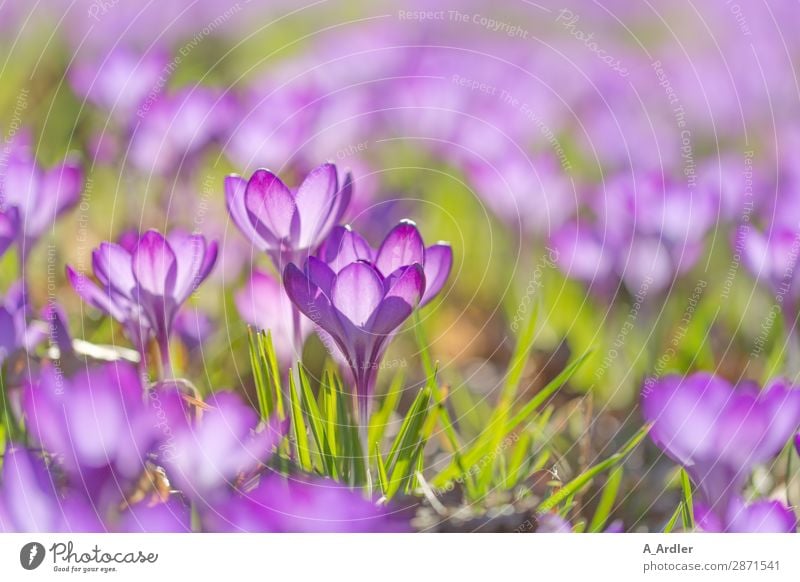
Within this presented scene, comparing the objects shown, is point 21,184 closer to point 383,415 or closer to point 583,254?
point 383,415

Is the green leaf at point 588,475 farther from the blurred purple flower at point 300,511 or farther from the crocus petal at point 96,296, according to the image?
the crocus petal at point 96,296

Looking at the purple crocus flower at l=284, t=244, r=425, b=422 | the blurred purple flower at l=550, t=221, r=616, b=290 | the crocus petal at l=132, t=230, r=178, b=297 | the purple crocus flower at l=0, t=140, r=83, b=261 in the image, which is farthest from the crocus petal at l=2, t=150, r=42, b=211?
the blurred purple flower at l=550, t=221, r=616, b=290

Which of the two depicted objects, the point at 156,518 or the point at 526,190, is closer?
the point at 156,518

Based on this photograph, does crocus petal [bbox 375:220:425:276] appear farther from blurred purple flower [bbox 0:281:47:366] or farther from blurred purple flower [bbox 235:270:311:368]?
blurred purple flower [bbox 0:281:47:366]

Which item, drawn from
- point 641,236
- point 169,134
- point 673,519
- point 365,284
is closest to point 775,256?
point 641,236

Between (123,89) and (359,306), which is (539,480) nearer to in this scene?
(359,306)
